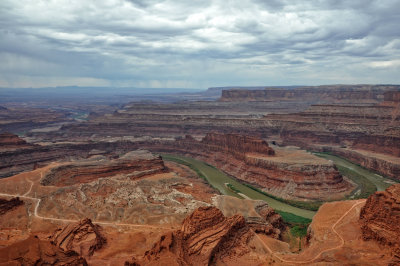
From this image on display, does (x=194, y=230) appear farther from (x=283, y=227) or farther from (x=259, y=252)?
(x=283, y=227)

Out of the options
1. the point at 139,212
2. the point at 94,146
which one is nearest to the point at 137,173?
→ the point at 139,212

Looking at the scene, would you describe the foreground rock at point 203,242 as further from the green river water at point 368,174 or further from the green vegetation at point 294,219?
the green river water at point 368,174

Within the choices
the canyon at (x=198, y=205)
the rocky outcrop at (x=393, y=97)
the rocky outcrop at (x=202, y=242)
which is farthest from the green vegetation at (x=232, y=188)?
the rocky outcrop at (x=393, y=97)

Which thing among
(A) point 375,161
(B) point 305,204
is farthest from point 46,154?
(A) point 375,161

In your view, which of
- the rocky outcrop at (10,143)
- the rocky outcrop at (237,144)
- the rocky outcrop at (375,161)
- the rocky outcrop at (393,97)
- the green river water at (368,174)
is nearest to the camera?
the green river water at (368,174)

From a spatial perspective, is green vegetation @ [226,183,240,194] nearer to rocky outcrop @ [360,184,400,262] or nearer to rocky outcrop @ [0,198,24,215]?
rocky outcrop @ [360,184,400,262]

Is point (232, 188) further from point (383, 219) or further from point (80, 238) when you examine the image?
point (80, 238)
